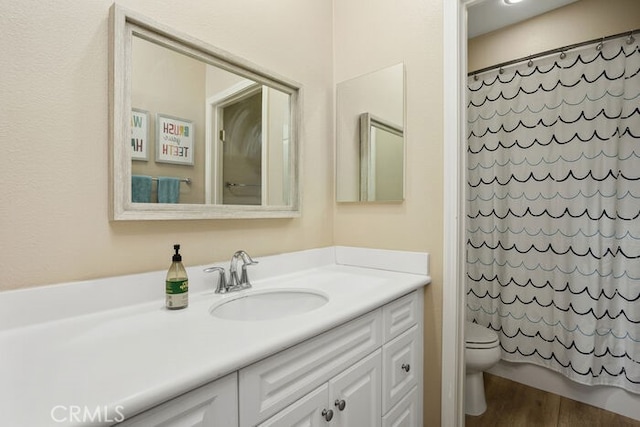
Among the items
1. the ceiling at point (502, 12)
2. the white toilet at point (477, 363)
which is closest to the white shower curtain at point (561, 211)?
the ceiling at point (502, 12)

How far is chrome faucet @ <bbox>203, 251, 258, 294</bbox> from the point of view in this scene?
1.13 metres

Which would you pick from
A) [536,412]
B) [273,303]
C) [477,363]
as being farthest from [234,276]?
[536,412]

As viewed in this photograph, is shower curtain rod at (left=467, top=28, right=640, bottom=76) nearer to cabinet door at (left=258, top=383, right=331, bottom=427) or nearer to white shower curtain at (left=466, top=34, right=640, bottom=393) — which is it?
white shower curtain at (left=466, top=34, right=640, bottom=393)

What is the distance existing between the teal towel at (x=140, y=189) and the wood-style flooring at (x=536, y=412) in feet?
6.19

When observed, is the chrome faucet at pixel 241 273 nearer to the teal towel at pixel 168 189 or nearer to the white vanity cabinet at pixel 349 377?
the teal towel at pixel 168 189

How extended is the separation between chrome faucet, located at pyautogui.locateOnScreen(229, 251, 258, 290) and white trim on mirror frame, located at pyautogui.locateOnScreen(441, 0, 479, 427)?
2.67 ft

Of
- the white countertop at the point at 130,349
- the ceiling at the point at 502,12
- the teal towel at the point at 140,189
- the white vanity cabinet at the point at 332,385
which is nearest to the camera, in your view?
the white countertop at the point at 130,349

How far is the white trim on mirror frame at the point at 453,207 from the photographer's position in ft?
4.33

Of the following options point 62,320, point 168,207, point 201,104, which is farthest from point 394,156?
point 62,320

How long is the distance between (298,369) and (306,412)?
0.39ft

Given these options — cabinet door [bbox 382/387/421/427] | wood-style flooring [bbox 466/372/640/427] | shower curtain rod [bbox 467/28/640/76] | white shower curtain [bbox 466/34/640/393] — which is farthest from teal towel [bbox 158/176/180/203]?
shower curtain rod [bbox 467/28/640/76]

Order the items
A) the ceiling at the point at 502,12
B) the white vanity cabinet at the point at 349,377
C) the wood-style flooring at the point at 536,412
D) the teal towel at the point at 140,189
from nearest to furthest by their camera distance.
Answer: the white vanity cabinet at the point at 349,377 → the teal towel at the point at 140,189 → the wood-style flooring at the point at 536,412 → the ceiling at the point at 502,12

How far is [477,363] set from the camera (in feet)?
5.65

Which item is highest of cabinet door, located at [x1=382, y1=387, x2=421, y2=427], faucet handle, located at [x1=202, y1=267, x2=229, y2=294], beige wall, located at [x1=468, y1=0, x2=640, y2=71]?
beige wall, located at [x1=468, y1=0, x2=640, y2=71]
